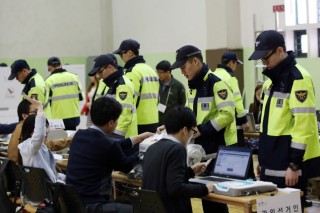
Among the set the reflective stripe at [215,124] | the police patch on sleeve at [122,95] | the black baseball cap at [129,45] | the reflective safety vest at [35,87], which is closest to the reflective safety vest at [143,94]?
the black baseball cap at [129,45]

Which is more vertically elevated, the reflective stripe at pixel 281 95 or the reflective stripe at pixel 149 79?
the reflective stripe at pixel 149 79

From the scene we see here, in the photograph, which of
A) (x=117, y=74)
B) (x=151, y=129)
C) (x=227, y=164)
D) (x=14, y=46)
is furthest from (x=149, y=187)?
(x=14, y=46)

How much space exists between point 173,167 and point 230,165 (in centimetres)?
75

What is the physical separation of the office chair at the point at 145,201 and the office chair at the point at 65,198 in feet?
1.41

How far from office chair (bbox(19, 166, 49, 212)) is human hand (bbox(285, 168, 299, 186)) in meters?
1.83

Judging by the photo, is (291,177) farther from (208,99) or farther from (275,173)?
(208,99)

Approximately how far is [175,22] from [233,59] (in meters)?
4.29

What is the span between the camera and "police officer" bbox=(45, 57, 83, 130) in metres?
9.34

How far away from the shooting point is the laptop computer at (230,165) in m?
4.47

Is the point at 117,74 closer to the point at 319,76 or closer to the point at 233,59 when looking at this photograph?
the point at 233,59

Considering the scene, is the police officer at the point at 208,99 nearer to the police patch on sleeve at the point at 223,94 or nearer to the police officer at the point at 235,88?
the police patch on sleeve at the point at 223,94

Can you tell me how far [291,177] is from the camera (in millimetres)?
4387

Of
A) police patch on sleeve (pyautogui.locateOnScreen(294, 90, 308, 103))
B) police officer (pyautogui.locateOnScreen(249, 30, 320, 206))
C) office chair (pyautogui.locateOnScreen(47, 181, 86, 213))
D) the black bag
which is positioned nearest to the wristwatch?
police officer (pyautogui.locateOnScreen(249, 30, 320, 206))

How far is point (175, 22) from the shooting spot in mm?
12664
